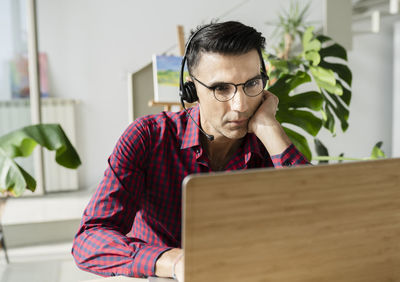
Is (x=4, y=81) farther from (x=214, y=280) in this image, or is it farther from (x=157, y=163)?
(x=214, y=280)

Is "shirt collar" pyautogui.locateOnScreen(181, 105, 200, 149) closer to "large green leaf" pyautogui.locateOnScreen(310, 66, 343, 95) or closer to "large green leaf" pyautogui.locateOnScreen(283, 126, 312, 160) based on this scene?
"large green leaf" pyautogui.locateOnScreen(283, 126, 312, 160)

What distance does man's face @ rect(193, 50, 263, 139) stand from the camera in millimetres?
961

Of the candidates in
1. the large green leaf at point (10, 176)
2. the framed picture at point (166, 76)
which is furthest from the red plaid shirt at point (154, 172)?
the framed picture at point (166, 76)

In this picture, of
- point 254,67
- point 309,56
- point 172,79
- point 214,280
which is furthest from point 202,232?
point 172,79

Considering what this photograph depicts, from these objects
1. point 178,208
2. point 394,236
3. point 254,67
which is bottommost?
point 178,208

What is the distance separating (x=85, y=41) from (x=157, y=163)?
3048 mm

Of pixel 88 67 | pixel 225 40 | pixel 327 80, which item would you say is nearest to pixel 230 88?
pixel 225 40

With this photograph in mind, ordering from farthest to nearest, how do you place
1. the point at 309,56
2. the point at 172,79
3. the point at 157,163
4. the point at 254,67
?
1. the point at 172,79
2. the point at 309,56
3. the point at 157,163
4. the point at 254,67

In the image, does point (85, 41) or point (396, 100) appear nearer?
point (85, 41)

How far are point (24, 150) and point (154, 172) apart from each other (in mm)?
576

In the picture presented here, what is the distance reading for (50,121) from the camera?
3768mm

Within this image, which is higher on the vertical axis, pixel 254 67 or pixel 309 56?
pixel 309 56

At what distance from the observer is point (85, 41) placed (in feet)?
12.5

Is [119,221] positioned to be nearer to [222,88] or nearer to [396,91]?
[222,88]
